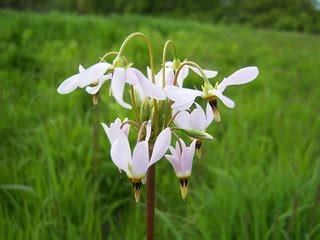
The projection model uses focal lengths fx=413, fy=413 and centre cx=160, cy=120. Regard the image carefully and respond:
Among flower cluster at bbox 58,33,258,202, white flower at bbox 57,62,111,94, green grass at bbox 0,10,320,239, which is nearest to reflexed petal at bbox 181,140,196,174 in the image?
flower cluster at bbox 58,33,258,202

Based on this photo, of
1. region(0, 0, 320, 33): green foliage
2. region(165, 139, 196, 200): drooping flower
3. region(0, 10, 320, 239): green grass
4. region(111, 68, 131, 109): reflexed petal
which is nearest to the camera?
region(111, 68, 131, 109): reflexed petal

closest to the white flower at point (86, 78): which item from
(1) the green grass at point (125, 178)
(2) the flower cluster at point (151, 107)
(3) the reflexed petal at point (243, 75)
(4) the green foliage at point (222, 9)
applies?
(2) the flower cluster at point (151, 107)

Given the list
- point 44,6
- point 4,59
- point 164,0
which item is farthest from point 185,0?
point 4,59

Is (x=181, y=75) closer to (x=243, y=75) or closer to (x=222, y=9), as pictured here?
(x=243, y=75)

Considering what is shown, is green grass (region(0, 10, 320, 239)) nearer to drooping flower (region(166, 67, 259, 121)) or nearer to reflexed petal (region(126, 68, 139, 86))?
drooping flower (region(166, 67, 259, 121))

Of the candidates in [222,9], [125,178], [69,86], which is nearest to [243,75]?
[69,86]

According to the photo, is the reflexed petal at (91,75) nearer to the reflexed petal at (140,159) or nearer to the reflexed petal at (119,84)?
the reflexed petal at (119,84)

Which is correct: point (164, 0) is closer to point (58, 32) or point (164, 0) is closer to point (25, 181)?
point (58, 32)
